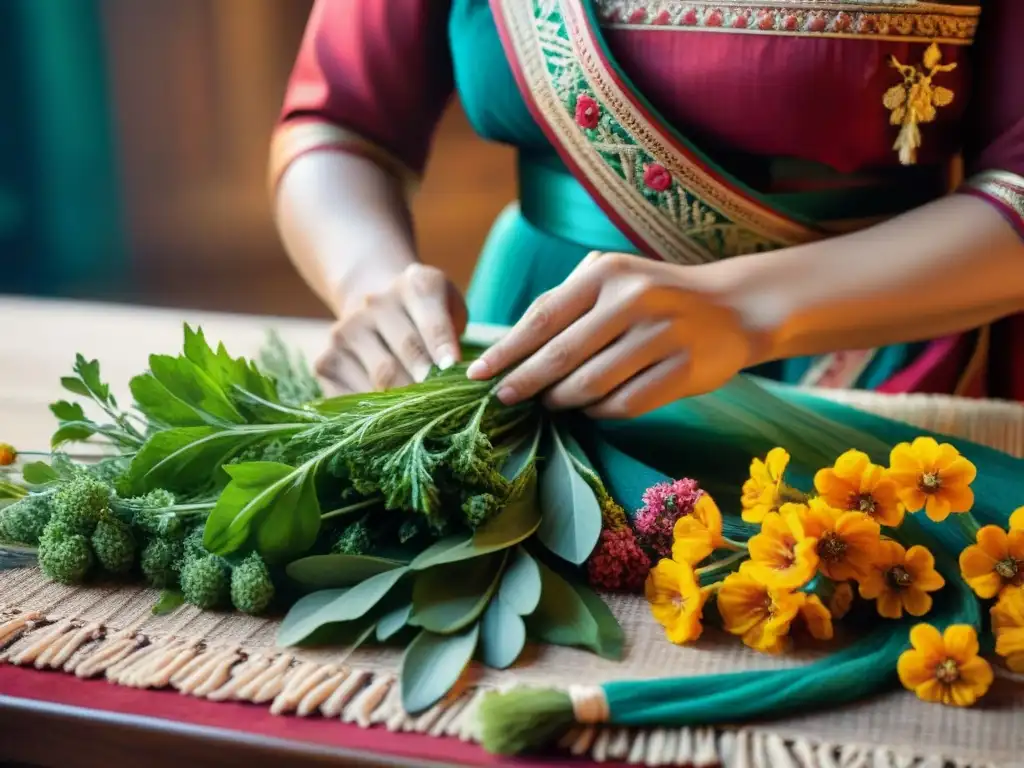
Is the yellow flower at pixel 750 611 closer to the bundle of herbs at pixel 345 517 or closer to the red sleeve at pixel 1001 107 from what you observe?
the bundle of herbs at pixel 345 517

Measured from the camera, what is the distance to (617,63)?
720 mm

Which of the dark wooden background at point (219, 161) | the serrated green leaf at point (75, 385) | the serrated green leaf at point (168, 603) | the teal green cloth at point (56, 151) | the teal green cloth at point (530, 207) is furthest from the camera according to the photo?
the dark wooden background at point (219, 161)

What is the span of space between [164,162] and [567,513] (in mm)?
2172

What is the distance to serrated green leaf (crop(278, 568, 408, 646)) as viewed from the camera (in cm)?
51

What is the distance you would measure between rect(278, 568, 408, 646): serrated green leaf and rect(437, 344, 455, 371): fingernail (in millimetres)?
178

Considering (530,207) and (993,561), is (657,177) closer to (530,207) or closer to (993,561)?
(530,207)

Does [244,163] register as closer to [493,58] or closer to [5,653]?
[493,58]

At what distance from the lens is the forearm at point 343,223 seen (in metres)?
0.79

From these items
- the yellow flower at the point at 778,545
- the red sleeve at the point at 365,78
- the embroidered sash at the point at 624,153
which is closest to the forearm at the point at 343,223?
the red sleeve at the point at 365,78

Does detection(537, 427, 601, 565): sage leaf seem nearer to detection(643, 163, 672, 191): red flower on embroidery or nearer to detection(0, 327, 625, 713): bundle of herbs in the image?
detection(0, 327, 625, 713): bundle of herbs

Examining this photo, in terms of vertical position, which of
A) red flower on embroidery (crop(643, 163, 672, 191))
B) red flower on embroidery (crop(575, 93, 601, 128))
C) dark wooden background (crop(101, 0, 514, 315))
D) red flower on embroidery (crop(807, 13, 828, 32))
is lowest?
dark wooden background (crop(101, 0, 514, 315))

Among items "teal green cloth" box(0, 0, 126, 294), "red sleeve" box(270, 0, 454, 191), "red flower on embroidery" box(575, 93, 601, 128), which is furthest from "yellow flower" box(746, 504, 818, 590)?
Result: "teal green cloth" box(0, 0, 126, 294)

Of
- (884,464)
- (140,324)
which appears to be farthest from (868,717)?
(140,324)

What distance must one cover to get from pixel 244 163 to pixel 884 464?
7.05 feet
